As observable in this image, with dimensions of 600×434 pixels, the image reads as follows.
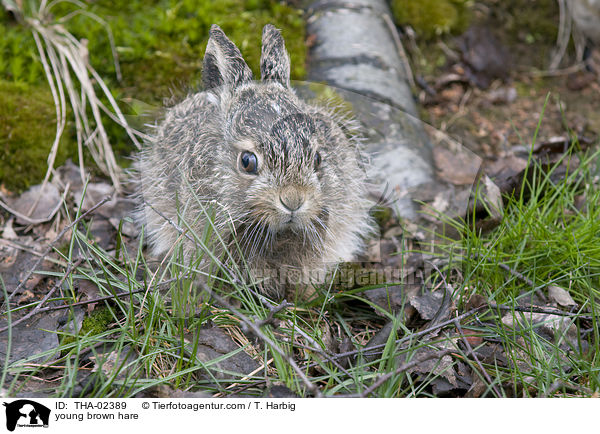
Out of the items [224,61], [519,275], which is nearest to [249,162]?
[224,61]

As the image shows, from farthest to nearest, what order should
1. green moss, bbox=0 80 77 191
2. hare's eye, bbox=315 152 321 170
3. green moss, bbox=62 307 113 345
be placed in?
green moss, bbox=0 80 77 191 → hare's eye, bbox=315 152 321 170 → green moss, bbox=62 307 113 345

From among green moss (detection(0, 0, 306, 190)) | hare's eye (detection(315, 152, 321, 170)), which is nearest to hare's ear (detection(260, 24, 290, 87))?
hare's eye (detection(315, 152, 321, 170))

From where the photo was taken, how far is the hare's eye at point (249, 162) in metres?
3.44

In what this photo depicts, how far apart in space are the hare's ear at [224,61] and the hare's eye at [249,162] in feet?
2.06

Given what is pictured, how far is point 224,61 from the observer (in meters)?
Result: 3.75

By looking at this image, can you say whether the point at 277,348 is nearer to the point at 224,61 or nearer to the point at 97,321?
the point at 97,321

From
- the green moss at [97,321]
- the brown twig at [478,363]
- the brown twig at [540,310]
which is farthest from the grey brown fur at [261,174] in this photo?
the brown twig at [540,310]

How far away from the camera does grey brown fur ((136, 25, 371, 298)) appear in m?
3.38

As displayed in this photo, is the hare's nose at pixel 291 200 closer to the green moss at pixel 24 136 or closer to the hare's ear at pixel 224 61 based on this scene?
the hare's ear at pixel 224 61

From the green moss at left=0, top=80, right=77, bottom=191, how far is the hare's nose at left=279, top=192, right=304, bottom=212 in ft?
9.30

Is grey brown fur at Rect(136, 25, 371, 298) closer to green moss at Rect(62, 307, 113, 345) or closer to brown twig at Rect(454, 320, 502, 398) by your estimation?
green moss at Rect(62, 307, 113, 345)

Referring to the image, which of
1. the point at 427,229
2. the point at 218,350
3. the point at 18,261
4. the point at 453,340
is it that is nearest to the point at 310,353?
the point at 218,350

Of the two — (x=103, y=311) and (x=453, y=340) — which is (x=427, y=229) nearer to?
(x=453, y=340)
